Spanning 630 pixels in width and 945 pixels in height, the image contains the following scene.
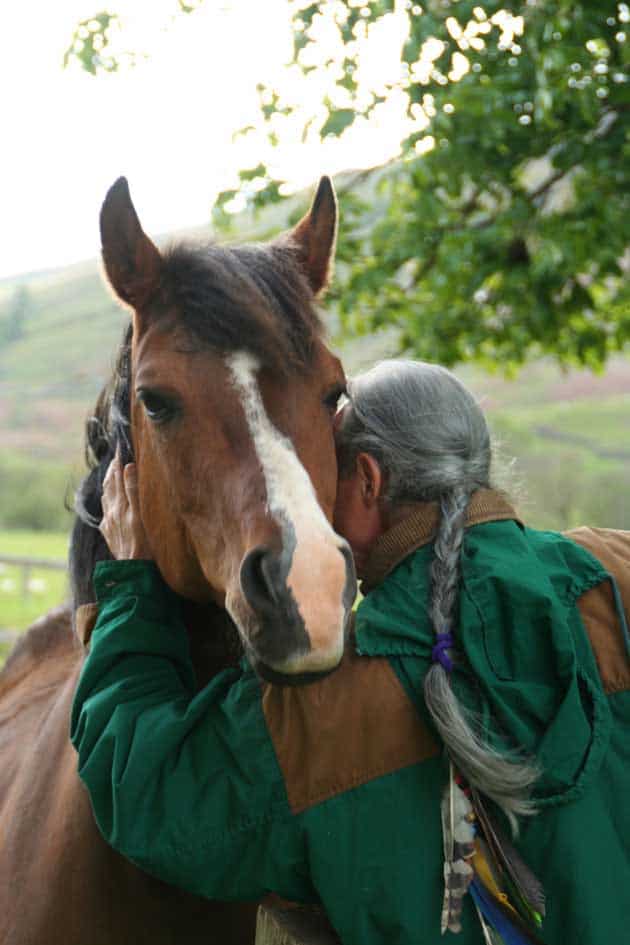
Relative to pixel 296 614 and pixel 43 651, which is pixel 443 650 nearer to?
pixel 296 614

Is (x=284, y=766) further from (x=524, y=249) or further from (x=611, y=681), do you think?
(x=524, y=249)

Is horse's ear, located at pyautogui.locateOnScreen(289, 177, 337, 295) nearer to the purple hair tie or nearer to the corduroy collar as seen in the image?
the corduroy collar

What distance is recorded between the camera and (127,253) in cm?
220

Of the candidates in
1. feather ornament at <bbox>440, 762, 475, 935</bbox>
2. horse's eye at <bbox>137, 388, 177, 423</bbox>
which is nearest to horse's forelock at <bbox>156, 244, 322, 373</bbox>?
horse's eye at <bbox>137, 388, 177, 423</bbox>

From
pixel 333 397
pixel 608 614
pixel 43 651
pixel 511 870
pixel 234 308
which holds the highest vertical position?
pixel 234 308

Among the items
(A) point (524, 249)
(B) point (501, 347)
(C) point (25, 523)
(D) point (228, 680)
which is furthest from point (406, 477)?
(C) point (25, 523)

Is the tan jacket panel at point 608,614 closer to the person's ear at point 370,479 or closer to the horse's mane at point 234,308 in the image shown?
the person's ear at point 370,479

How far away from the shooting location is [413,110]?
197 inches

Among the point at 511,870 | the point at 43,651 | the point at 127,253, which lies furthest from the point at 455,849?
the point at 43,651

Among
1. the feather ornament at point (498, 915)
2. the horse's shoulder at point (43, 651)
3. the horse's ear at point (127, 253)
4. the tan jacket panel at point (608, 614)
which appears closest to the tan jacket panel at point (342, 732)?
the feather ornament at point (498, 915)

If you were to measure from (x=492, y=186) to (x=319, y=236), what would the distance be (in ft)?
12.6

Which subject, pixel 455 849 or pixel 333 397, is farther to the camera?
pixel 333 397

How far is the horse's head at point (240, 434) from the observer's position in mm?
1650

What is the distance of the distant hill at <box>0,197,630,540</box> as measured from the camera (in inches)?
602
